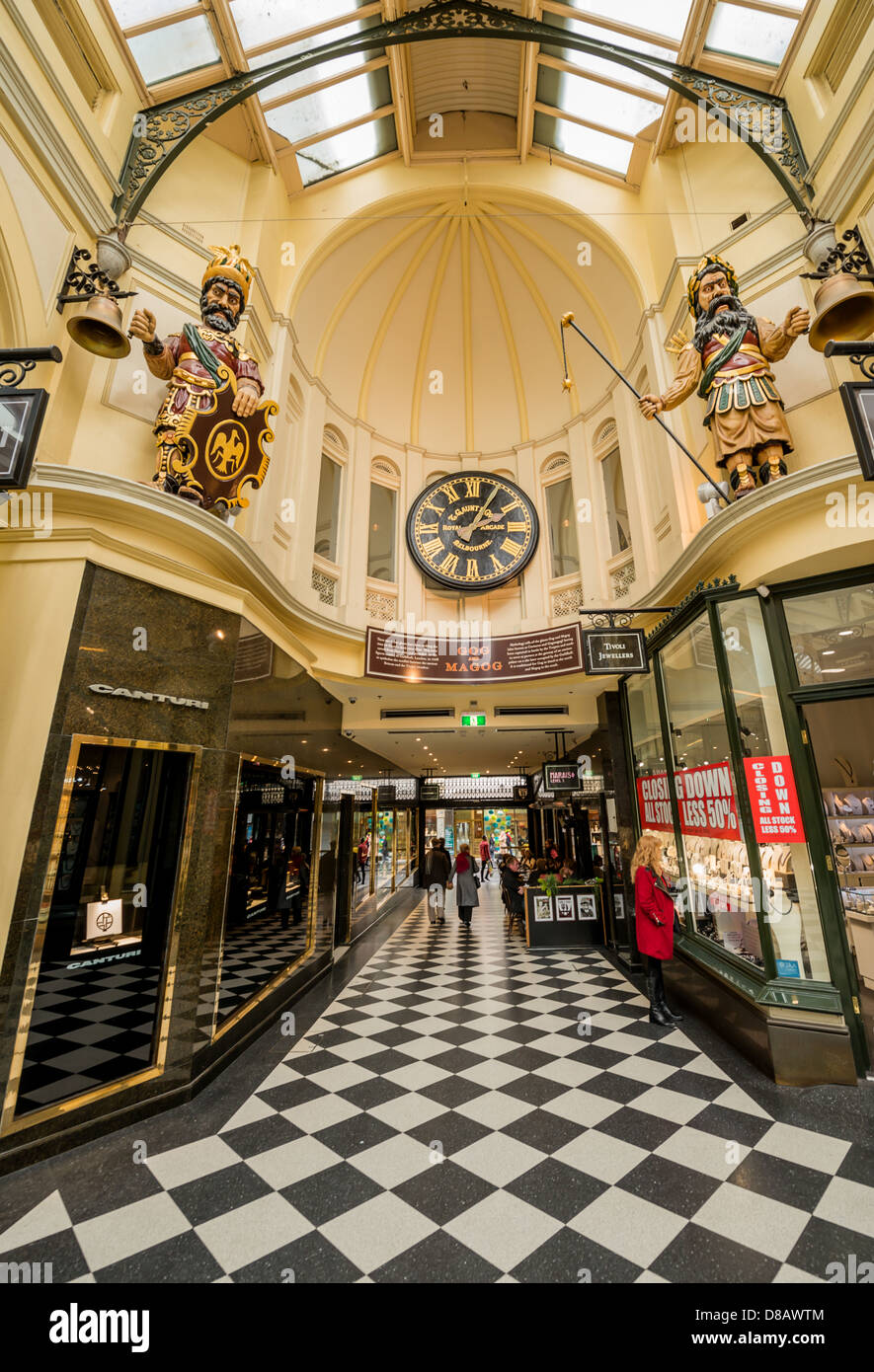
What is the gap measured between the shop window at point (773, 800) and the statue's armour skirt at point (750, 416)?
1380mm

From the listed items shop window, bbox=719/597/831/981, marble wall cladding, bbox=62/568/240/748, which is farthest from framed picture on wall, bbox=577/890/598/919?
marble wall cladding, bbox=62/568/240/748

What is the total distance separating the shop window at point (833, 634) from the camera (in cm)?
421

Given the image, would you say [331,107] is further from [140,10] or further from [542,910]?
[542,910]

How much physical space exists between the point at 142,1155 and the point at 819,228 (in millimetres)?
8006

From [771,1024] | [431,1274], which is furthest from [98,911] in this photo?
[771,1024]

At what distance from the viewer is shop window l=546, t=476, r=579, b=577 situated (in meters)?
9.05

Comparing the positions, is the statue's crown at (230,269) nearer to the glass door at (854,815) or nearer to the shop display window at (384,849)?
the glass door at (854,815)

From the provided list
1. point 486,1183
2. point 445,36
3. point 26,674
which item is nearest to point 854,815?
point 486,1183

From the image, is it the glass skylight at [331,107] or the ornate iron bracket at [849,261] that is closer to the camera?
the ornate iron bracket at [849,261]

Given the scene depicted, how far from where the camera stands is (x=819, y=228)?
4.27 metres

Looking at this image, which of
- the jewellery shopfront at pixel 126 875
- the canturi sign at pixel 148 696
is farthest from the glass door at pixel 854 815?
the canturi sign at pixel 148 696

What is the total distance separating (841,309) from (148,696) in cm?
556

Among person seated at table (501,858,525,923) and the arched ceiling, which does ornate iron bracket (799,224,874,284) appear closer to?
the arched ceiling

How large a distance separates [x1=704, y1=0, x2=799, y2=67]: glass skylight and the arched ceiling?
7.23ft
